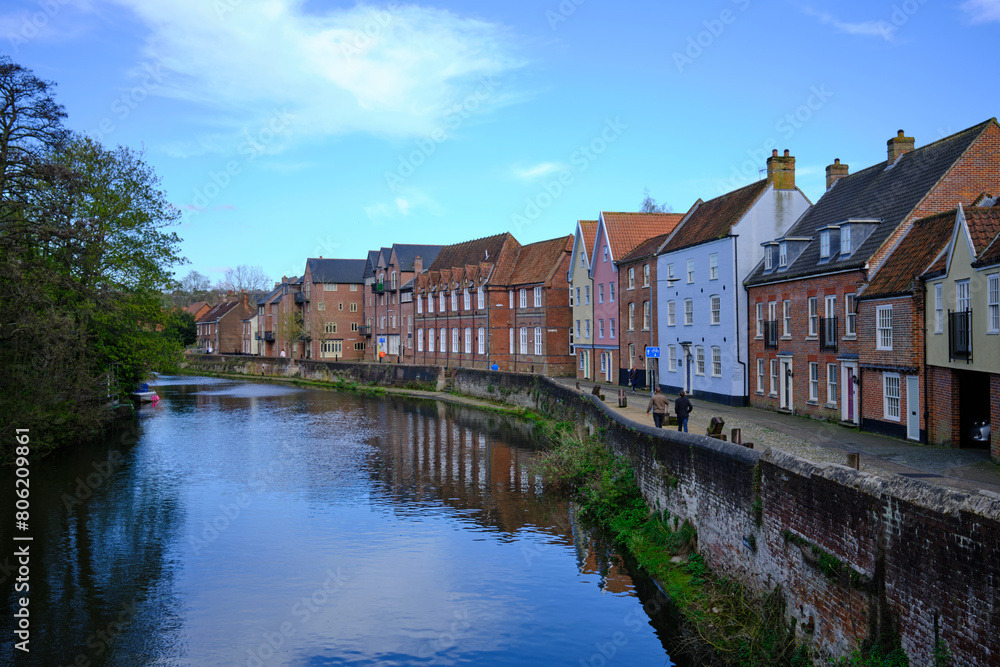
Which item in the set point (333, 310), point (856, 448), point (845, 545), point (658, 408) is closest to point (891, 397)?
point (856, 448)

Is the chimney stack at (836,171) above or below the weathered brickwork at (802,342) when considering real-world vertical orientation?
above

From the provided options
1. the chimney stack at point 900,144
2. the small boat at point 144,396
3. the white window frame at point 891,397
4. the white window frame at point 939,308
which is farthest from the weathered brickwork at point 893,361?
the small boat at point 144,396

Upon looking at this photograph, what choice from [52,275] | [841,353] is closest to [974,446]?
[841,353]

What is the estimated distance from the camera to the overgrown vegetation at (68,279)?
2455cm

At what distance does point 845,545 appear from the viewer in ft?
31.2

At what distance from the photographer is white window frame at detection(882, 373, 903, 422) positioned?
22.9m

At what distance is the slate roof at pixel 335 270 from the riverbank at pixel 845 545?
257 feet

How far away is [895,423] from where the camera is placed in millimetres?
22922

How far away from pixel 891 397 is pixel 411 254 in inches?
2470

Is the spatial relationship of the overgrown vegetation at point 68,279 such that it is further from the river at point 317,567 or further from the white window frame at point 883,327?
the white window frame at point 883,327

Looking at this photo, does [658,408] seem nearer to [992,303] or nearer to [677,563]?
[677,563]

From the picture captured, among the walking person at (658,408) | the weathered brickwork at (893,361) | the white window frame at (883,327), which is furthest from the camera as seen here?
the white window frame at (883,327)

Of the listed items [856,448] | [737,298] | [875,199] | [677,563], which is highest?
[875,199]

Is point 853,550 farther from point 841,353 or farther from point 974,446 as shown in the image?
point 841,353
